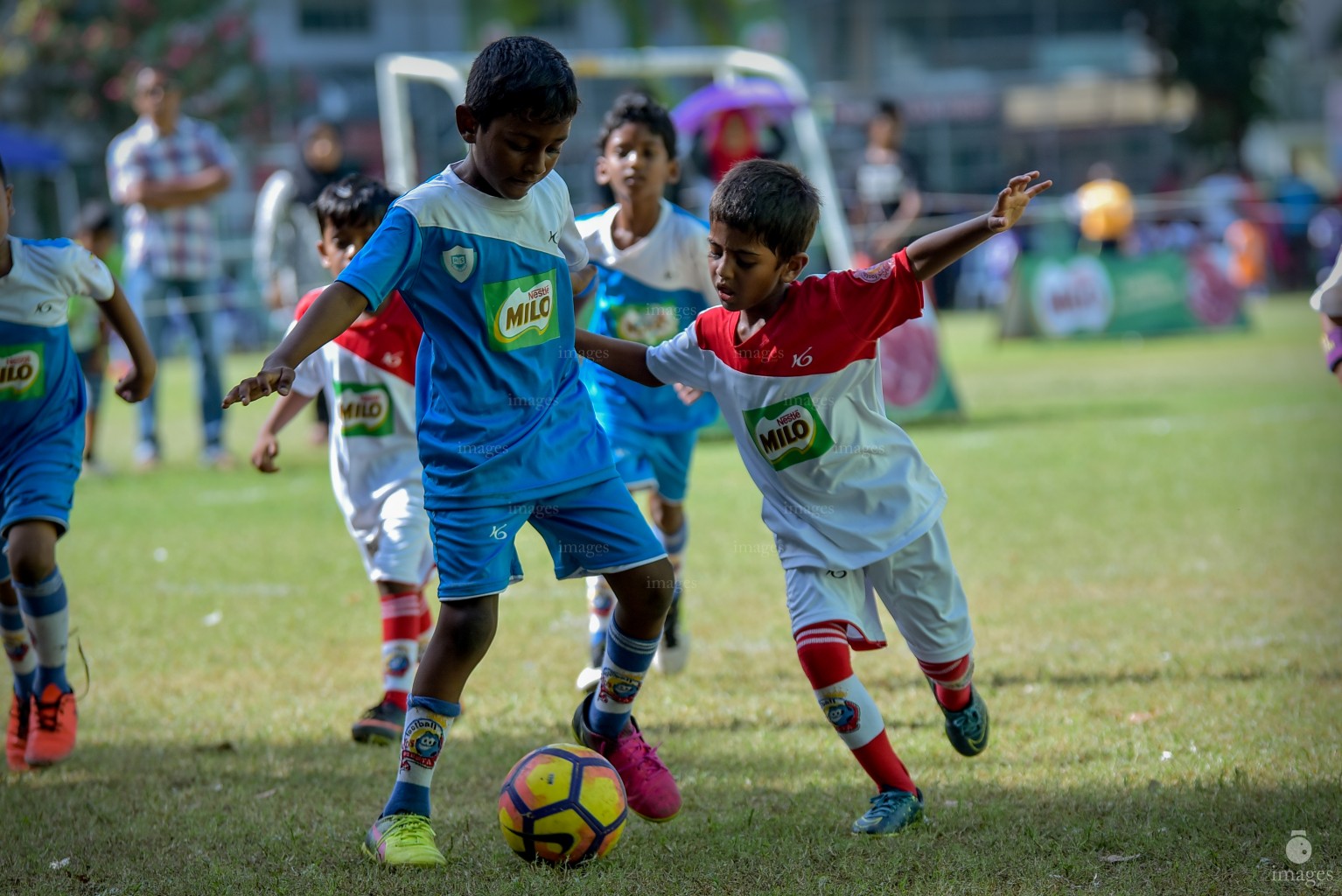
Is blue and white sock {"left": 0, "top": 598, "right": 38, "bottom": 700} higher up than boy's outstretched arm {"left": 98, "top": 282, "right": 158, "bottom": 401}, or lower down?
lower down

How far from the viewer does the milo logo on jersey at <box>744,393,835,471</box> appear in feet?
12.4

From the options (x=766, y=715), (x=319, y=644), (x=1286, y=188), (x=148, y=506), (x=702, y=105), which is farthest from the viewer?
(x=1286, y=188)

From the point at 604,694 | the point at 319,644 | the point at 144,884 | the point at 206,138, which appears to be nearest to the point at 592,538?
the point at 604,694

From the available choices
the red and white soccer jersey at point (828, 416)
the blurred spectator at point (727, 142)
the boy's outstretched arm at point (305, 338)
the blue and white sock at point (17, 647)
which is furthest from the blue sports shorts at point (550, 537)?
the blurred spectator at point (727, 142)

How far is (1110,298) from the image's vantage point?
1909cm

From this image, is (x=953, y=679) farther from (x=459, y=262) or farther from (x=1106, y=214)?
(x=1106, y=214)

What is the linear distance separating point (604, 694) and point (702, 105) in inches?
366

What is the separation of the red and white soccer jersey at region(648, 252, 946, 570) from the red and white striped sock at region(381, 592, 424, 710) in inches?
61.2

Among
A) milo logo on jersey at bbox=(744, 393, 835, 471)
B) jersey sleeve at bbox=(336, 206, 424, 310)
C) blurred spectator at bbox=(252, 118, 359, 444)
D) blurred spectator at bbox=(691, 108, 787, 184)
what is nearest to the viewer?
jersey sleeve at bbox=(336, 206, 424, 310)

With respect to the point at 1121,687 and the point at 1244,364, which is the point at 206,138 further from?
the point at 1244,364

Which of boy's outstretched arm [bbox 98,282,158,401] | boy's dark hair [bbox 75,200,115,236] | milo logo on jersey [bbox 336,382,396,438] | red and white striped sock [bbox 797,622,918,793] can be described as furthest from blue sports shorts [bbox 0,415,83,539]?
boy's dark hair [bbox 75,200,115,236]

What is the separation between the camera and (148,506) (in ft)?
→ 30.8

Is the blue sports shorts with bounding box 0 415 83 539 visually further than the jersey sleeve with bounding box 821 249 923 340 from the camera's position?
Yes

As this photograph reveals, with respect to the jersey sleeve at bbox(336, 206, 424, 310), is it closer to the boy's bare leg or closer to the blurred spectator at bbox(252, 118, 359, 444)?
the boy's bare leg
